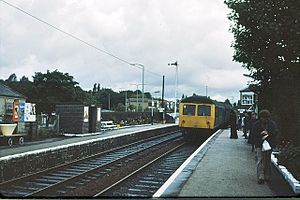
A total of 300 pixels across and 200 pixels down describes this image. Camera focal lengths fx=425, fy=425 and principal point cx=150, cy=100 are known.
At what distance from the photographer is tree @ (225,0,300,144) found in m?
8.86

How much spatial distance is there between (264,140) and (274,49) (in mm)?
3811

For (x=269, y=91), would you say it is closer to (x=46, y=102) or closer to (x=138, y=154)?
(x=138, y=154)

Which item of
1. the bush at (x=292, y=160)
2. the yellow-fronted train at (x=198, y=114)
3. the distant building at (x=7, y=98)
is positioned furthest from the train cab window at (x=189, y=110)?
the bush at (x=292, y=160)

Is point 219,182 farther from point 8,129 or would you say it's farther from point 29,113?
point 8,129

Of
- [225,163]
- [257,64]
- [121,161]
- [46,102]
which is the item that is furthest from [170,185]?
[46,102]

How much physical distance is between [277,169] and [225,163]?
7.92 ft

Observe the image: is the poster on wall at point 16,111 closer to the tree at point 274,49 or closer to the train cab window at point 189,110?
the tree at point 274,49

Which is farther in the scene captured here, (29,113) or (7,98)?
(29,113)

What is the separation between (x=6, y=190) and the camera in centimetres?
815

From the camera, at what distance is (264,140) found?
292 inches

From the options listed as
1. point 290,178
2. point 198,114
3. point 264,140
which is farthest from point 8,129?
point 290,178

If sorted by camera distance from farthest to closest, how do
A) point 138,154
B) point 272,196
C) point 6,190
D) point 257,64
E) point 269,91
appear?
point 138,154
point 269,91
point 257,64
point 6,190
point 272,196

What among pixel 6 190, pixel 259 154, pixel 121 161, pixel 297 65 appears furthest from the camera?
pixel 121 161

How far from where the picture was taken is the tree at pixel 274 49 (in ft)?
29.1
